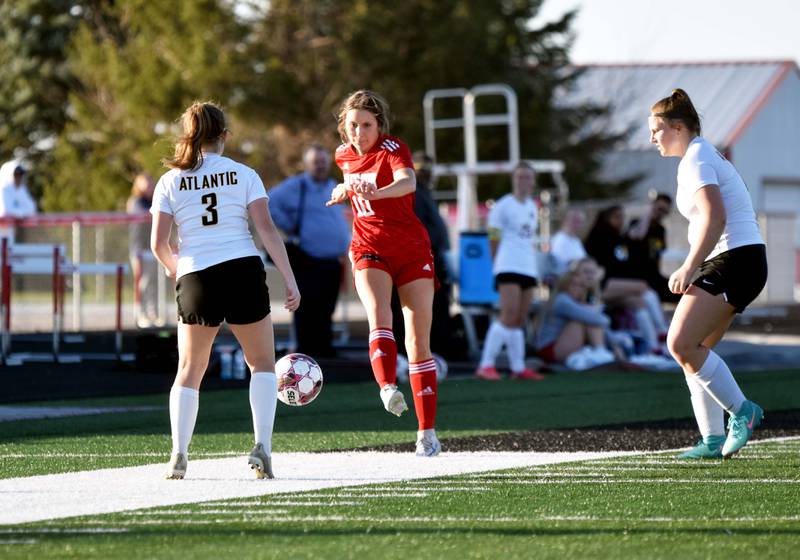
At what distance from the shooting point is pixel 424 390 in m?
9.00

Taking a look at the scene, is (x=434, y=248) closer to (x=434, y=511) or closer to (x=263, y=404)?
(x=263, y=404)

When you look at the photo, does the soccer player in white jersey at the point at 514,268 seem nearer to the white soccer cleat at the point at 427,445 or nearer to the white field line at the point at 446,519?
the white soccer cleat at the point at 427,445

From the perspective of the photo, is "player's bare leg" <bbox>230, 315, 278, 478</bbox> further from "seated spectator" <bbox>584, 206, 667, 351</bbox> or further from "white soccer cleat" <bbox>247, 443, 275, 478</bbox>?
"seated spectator" <bbox>584, 206, 667, 351</bbox>

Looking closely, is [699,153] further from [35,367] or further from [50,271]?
[50,271]

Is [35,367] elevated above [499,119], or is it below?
below

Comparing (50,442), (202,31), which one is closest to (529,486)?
(50,442)

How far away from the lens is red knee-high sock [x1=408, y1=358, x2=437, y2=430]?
8.90m

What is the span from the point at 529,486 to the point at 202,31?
39573mm

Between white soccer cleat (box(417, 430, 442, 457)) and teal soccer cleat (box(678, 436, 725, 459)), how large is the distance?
1.31 meters

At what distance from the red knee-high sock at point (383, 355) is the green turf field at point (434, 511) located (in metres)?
0.63

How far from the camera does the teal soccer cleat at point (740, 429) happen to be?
856 centimetres

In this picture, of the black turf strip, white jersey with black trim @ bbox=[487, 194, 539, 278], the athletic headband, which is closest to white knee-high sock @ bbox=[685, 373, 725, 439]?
the black turf strip

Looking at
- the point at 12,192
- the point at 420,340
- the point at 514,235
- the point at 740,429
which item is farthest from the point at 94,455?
the point at 12,192

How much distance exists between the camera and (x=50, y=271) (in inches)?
722
